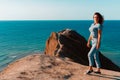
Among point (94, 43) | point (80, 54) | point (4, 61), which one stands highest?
point (94, 43)

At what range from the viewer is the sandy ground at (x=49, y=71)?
42.0ft

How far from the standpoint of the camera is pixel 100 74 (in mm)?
13508

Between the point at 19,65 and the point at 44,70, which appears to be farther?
the point at 19,65

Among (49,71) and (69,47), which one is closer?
(49,71)

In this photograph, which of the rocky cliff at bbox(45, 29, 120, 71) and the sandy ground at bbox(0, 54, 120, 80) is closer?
the sandy ground at bbox(0, 54, 120, 80)

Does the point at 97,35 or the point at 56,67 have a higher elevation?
the point at 97,35

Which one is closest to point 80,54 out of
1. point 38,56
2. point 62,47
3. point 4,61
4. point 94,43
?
point 62,47

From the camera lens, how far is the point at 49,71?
13711mm

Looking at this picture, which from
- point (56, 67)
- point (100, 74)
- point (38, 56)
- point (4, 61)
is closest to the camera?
point (100, 74)

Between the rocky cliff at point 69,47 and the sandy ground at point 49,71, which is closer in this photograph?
the sandy ground at point 49,71

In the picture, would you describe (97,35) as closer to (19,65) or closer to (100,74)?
(100,74)

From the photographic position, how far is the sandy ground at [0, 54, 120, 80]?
12.8m

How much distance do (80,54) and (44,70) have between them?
7.41 meters

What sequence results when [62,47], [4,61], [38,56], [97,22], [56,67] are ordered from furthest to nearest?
[4,61] < [62,47] < [38,56] < [56,67] < [97,22]
